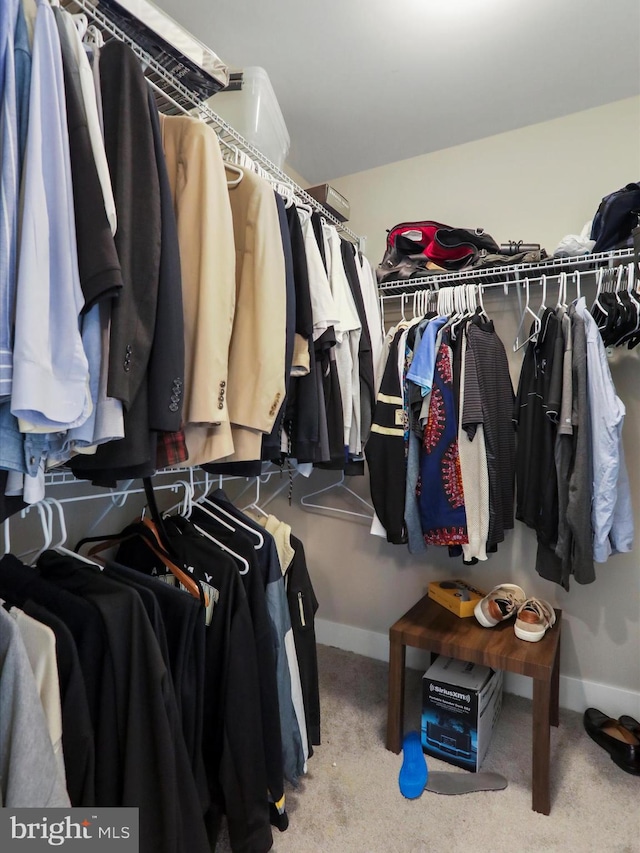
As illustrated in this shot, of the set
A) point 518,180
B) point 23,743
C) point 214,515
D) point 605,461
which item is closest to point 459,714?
point 605,461

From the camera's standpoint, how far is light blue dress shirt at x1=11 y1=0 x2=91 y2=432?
2.08 ft

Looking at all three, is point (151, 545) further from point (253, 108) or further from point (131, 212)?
point (253, 108)

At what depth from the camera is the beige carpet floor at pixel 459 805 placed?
132cm

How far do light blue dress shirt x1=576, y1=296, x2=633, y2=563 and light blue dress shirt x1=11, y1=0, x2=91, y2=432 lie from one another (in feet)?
4.97

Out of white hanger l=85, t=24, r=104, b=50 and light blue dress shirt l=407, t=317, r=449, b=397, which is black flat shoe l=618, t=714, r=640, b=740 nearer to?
light blue dress shirt l=407, t=317, r=449, b=397

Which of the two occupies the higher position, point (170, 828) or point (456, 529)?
point (456, 529)

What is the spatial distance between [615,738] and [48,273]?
2219 millimetres

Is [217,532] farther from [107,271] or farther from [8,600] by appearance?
[107,271]

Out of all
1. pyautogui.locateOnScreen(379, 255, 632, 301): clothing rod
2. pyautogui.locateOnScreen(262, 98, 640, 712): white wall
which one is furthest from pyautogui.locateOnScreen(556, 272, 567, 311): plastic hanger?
pyautogui.locateOnScreen(262, 98, 640, 712): white wall

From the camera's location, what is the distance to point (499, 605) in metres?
1.78

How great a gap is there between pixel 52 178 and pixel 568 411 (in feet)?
5.04

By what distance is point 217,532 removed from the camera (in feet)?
4.67

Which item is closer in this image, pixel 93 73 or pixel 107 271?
pixel 107 271

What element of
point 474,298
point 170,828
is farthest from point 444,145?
point 170,828
